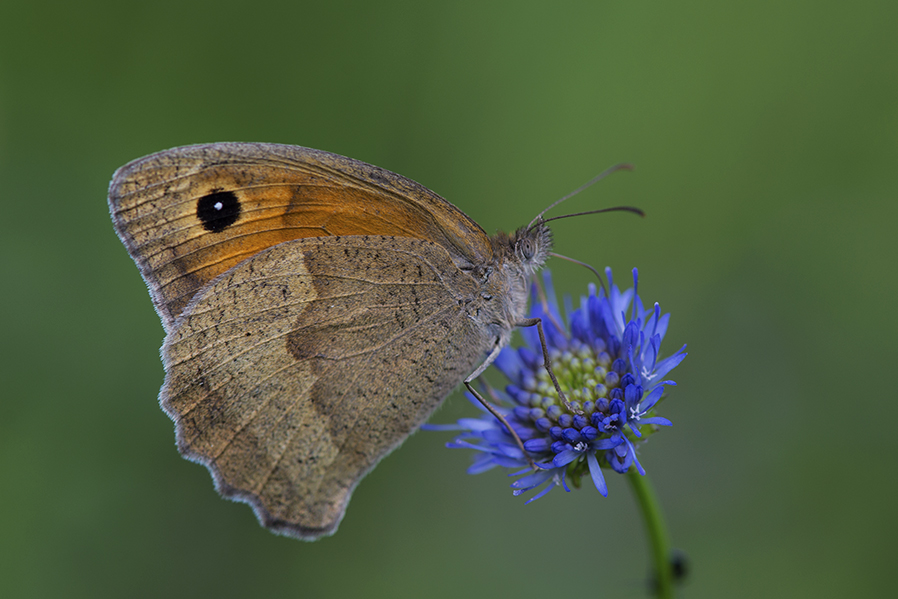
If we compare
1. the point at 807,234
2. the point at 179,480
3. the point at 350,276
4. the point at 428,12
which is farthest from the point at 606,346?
the point at 428,12

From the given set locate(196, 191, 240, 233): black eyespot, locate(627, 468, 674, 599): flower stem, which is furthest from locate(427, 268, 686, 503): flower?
locate(196, 191, 240, 233): black eyespot

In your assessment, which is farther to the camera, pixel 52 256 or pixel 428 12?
pixel 428 12

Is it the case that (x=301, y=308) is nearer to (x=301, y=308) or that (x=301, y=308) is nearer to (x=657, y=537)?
(x=301, y=308)

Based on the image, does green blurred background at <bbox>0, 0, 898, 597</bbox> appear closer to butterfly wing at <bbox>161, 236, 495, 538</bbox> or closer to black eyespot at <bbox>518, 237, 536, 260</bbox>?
butterfly wing at <bbox>161, 236, 495, 538</bbox>

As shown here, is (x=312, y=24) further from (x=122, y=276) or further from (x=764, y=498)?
(x=764, y=498)

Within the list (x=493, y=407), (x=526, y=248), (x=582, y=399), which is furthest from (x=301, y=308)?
(x=582, y=399)

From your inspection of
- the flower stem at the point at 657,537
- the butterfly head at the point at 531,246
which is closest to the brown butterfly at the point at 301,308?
the butterfly head at the point at 531,246
